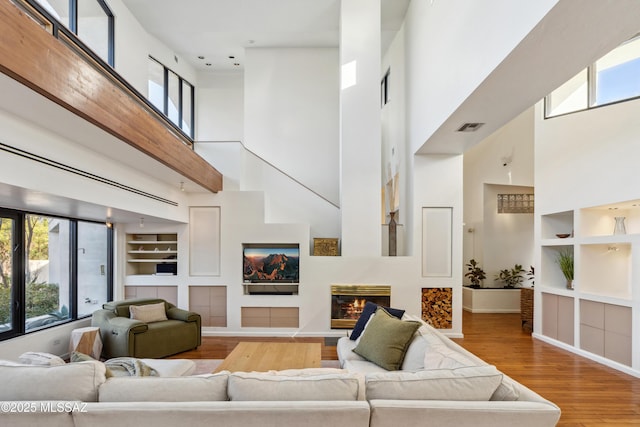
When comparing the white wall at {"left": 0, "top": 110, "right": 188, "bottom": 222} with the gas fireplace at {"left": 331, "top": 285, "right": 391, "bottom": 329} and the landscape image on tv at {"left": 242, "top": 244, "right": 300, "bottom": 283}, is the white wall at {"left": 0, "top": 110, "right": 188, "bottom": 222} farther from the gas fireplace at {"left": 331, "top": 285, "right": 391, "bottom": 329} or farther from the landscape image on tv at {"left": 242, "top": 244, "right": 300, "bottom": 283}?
the gas fireplace at {"left": 331, "top": 285, "right": 391, "bottom": 329}

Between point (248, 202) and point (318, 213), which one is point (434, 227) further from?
point (248, 202)

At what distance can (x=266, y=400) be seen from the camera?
209 centimetres

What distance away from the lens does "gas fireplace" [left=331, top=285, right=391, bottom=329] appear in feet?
20.8

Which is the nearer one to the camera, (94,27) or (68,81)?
(68,81)

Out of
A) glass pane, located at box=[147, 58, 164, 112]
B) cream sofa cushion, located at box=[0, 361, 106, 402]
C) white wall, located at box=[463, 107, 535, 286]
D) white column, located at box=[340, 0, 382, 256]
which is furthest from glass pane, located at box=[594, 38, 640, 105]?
glass pane, located at box=[147, 58, 164, 112]

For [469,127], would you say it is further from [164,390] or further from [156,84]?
[156,84]

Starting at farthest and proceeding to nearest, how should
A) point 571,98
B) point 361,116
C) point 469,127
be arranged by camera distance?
point 361,116 → point 571,98 → point 469,127

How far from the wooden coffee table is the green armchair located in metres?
1.48

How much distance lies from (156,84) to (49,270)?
4.17 meters

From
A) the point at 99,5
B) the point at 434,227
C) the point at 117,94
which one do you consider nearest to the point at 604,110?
the point at 434,227

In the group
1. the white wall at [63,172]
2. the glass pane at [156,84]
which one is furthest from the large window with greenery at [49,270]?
the glass pane at [156,84]

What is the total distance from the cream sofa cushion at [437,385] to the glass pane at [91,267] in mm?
5191

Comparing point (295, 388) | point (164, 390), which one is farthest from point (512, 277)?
point (164, 390)

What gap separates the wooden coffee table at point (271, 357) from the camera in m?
3.45
